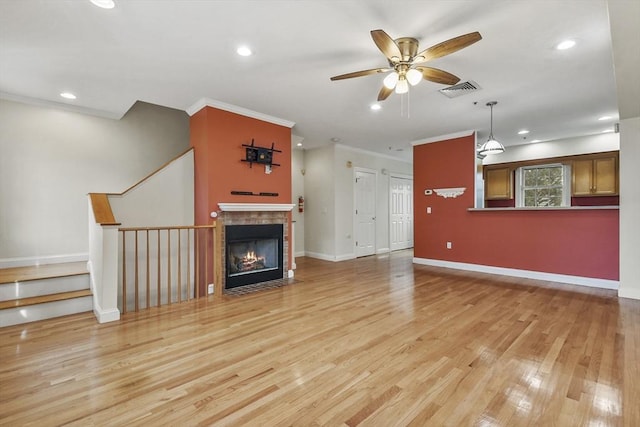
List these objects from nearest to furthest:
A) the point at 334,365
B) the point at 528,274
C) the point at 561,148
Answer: the point at 334,365 < the point at 528,274 < the point at 561,148

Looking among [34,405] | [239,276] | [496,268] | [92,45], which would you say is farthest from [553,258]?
[92,45]

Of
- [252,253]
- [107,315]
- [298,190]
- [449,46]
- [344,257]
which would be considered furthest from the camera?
[298,190]

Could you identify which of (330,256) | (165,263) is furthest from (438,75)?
(330,256)

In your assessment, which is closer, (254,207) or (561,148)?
(254,207)

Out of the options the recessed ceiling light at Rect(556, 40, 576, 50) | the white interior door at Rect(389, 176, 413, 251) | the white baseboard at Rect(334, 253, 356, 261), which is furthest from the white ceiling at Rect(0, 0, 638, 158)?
the white interior door at Rect(389, 176, 413, 251)

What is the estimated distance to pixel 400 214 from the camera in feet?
27.9

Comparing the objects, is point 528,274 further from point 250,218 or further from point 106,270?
point 106,270

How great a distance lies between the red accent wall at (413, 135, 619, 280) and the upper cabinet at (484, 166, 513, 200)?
2.43 metres

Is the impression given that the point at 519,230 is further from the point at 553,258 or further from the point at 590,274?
the point at 590,274

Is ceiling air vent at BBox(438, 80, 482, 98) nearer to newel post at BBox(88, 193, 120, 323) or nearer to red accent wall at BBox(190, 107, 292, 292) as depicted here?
red accent wall at BBox(190, 107, 292, 292)

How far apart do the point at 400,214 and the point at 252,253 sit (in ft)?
16.9

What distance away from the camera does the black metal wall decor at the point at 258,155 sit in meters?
4.39

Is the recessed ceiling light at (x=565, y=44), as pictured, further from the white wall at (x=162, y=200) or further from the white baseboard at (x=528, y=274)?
the white wall at (x=162, y=200)

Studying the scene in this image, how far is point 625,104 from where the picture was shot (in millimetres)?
3277
